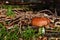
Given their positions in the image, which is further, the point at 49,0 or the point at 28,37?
the point at 49,0

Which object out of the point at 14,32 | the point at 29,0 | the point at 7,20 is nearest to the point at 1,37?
the point at 14,32

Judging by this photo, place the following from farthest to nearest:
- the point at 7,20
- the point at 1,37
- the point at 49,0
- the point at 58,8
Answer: the point at 49,0 < the point at 58,8 < the point at 7,20 < the point at 1,37

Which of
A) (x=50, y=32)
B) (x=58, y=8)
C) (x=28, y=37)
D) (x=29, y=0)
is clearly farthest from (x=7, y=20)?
(x=29, y=0)

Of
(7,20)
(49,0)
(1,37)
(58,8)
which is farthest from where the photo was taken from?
(49,0)

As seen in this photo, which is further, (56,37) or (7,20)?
(7,20)

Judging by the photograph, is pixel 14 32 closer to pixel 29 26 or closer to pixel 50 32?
pixel 29 26

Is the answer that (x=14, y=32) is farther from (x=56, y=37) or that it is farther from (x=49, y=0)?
(x=49, y=0)
